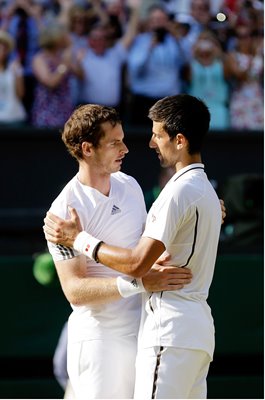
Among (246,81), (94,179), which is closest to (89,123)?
(94,179)

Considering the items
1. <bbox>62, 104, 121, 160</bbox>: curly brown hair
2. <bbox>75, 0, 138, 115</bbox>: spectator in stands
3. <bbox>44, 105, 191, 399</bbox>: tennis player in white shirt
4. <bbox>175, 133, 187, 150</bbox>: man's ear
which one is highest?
<bbox>75, 0, 138, 115</bbox>: spectator in stands

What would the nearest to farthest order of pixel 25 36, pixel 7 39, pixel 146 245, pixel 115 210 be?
pixel 146 245 → pixel 115 210 → pixel 7 39 → pixel 25 36

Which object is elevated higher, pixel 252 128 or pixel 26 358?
pixel 252 128

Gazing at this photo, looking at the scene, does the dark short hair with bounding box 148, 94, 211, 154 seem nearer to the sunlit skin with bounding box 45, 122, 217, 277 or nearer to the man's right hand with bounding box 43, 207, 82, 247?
the sunlit skin with bounding box 45, 122, 217, 277

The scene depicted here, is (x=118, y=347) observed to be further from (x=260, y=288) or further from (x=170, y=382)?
(x=260, y=288)

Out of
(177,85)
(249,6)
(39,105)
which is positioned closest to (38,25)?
(39,105)

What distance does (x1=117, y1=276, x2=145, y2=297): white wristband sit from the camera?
3.92 metres

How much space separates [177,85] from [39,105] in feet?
3.89

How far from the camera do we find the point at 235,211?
27.2 ft

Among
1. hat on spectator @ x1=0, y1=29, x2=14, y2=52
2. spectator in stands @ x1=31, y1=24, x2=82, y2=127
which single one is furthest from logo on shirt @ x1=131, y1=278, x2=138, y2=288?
hat on spectator @ x1=0, y1=29, x2=14, y2=52

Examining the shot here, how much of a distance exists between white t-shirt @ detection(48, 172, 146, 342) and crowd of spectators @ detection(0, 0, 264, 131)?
3.91 metres

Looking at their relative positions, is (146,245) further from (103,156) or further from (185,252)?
(103,156)

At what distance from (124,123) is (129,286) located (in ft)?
14.9

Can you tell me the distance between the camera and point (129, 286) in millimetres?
3936
